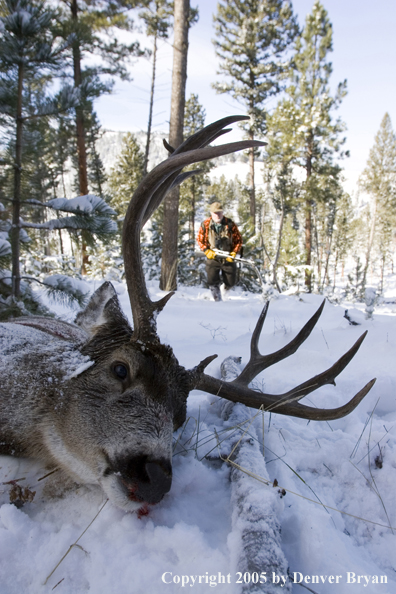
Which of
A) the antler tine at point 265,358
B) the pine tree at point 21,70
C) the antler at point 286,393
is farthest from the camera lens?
the pine tree at point 21,70

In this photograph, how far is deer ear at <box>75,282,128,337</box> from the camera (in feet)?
7.48

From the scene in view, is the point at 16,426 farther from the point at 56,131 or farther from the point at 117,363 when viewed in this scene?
the point at 56,131

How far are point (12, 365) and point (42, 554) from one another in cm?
104

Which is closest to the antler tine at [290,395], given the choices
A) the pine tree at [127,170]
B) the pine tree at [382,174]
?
the pine tree at [127,170]

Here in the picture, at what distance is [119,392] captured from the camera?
5.98 ft

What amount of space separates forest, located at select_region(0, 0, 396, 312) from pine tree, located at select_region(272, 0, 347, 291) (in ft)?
Result: 0.22

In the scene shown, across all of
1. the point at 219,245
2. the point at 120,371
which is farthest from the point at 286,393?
the point at 219,245

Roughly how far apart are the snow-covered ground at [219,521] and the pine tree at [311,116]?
2242 cm

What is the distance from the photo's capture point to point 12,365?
206cm

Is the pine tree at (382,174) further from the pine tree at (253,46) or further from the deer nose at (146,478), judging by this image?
the deer nose at (146,478)

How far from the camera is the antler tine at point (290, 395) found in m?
2.14

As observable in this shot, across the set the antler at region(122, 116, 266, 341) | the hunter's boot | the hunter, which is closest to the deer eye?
the antler at region(122, 116, 266, 341)

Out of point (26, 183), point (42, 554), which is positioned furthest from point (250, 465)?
point (26, 183)

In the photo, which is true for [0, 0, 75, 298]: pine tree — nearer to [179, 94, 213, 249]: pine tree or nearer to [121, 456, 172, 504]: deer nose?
[121, 456, 172, 504]: deer nose
